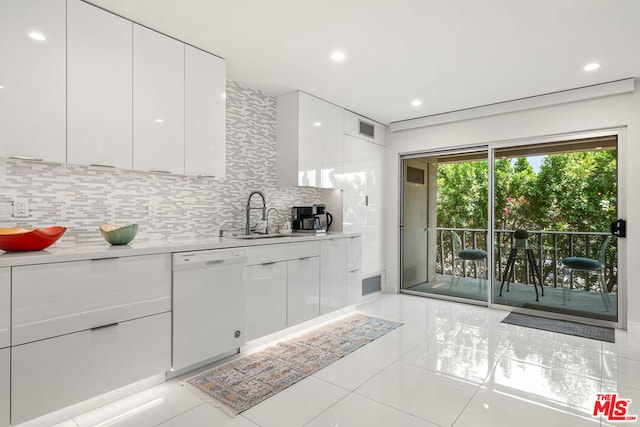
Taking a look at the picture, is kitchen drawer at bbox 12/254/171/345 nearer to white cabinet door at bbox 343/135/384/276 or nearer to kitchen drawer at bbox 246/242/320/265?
kitchen drawer at bbox 246/242/320/265

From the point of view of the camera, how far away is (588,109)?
3.69 m

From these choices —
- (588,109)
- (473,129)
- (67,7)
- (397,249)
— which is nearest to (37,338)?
(67,7)

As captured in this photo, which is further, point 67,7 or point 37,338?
point 67,7

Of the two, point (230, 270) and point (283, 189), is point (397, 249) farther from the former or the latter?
point (230, 270)

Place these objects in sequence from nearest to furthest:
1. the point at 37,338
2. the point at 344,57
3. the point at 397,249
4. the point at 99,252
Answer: the point at 37,338
the point at 99,252
the point at 344,57
the point at 397,249

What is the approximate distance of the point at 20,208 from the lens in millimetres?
2141

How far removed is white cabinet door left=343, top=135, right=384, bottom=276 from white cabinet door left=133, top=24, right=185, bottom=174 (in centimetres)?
226

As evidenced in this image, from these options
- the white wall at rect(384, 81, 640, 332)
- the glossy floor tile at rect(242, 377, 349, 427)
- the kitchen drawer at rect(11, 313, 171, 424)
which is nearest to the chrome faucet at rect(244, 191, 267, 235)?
the kitchen drawer at rect(11, 313, 171, 424)

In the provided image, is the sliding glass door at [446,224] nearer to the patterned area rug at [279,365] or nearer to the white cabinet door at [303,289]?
the patterned area rug at [279,365]

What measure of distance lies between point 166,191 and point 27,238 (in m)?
1.13

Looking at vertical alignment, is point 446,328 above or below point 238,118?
below

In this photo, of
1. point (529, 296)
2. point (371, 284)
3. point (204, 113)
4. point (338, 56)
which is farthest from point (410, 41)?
point (529, 296)

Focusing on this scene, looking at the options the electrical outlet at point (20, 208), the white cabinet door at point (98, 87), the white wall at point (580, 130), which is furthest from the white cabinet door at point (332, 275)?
the electrical outlet at point (20, 208)

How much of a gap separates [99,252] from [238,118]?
202 cm
